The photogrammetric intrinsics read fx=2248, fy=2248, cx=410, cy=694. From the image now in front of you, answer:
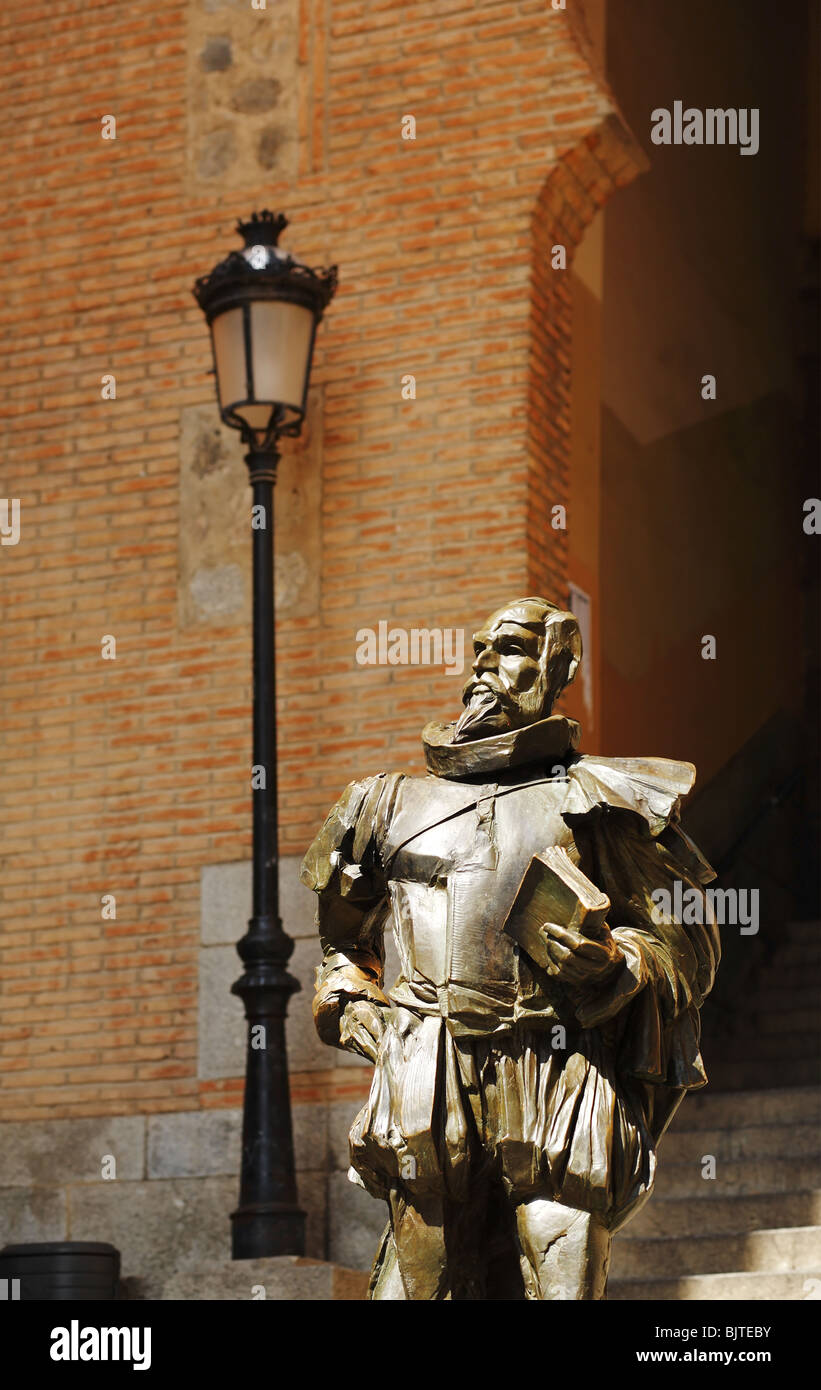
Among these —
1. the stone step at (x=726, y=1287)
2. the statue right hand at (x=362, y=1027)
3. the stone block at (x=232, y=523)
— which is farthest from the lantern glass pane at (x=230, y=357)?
the statue right hand at (x=362, y=1027)

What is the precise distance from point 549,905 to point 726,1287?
3562 mm

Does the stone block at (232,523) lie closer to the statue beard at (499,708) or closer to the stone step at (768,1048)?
the stone step at (768,1048)

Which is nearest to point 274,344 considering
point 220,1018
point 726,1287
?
point 220,1018

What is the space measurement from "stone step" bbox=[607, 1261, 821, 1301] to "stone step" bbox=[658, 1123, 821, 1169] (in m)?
0.86

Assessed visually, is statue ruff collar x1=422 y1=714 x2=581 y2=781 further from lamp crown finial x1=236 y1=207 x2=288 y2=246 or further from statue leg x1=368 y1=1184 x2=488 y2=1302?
lamp crown finial x1=236 y1=207 x2=288 y2=246

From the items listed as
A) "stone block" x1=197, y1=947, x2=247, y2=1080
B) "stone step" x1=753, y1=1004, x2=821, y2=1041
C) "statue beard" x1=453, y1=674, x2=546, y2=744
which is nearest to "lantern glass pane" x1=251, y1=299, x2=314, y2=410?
"stone block" x1=197, y1=947, x2=247, y2=1080

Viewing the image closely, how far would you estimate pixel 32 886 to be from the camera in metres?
9.60

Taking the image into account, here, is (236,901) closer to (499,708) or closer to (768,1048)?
(768,1048)

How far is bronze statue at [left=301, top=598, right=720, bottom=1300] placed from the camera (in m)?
4.36

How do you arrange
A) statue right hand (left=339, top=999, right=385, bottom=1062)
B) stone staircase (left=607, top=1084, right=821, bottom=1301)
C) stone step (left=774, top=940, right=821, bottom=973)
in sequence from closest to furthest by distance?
statue right hand (left=339, top=999, right=385, bottom=1062)
stone staircase (left=607, top=1084, right=821, bottom=1301)
stone step (left=774, top=940, right=821, bottom=973)

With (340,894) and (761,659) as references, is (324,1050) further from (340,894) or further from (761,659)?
(761,659)

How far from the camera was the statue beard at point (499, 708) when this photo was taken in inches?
182
